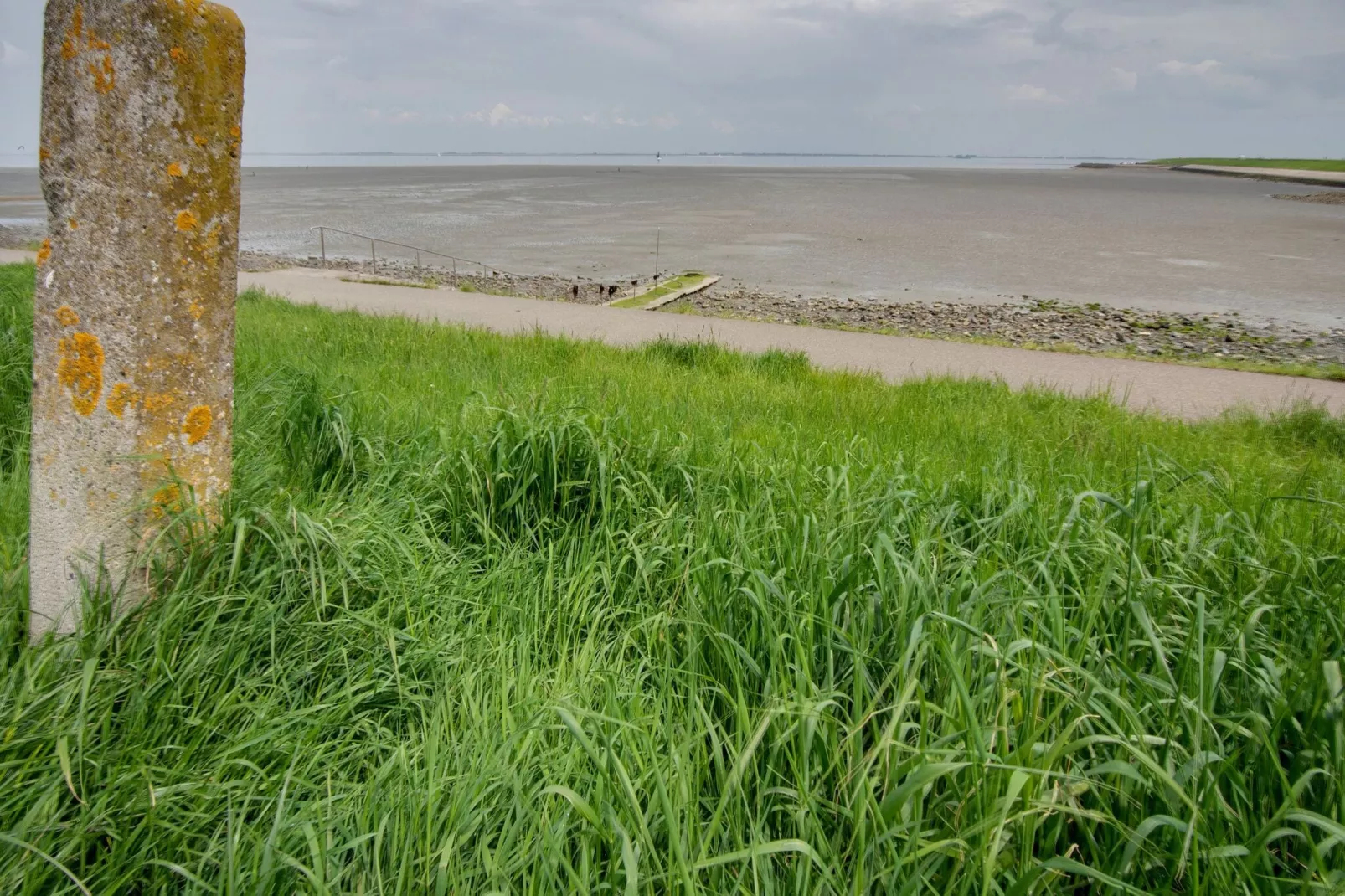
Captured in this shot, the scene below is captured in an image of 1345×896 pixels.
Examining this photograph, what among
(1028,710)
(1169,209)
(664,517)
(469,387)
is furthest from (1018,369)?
(1169,209)

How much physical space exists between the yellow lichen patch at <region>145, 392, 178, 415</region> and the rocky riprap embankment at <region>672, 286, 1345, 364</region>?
1235cm

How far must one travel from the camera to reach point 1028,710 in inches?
77.7

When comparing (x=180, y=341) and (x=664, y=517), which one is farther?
(x=664, y=517)

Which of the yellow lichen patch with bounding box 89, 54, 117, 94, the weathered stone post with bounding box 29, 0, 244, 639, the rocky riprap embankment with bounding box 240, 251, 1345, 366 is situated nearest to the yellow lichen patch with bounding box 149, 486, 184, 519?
the weathered stone post with bounding box 29, 0, 244, 639

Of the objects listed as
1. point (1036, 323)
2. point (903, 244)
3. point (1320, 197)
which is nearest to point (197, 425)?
point (1036, 323)

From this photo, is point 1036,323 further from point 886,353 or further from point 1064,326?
point 886,353

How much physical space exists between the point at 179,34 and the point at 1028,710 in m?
2.93

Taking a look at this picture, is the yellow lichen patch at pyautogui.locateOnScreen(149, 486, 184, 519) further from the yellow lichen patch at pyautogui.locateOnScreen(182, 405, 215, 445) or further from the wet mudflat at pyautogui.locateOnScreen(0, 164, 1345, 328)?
the wet mudflat at pyautogui.locateOnScreen(0, 164, 1345, 328)

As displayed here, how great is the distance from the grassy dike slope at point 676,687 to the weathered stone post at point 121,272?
20 centimetres

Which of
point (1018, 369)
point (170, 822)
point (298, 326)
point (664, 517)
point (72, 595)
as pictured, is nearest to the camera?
point (170, 822)

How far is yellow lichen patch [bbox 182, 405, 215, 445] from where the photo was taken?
263 cm

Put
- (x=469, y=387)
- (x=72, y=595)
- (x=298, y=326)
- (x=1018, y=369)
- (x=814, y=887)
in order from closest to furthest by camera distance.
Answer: (x=814, y=887), (x=72, y=595), (x=469, y=387), (x=298, y=326), (x=1018, y=369)

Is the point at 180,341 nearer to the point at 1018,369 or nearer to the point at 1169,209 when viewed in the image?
the point at 1018,369

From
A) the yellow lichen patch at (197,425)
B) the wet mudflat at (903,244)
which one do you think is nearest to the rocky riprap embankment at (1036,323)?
the wet mudflat at (903,244)
